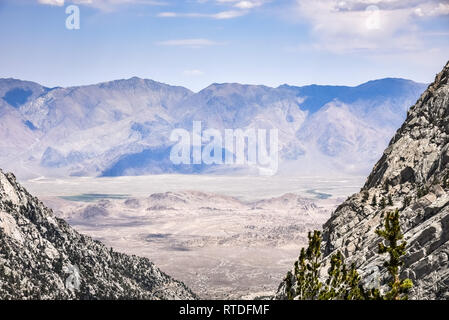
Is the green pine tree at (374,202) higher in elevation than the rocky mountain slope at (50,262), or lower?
higher

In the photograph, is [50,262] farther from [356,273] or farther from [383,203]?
[356,273]

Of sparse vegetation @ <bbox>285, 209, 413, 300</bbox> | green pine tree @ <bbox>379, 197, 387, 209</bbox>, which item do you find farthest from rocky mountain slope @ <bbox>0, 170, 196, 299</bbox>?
sparse vegetation @ <bbox>285, 209, 413, 300</bbox>

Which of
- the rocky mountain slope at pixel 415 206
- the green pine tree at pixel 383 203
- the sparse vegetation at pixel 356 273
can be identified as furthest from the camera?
the green pine tree at pixel 383 203

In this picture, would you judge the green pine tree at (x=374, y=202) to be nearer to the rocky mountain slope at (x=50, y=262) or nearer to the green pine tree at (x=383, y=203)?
the green pine tree at (x=383, y=203)

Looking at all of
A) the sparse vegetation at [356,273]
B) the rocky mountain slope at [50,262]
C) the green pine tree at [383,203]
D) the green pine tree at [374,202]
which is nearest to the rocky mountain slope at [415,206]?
the green pine tree at [374,202]

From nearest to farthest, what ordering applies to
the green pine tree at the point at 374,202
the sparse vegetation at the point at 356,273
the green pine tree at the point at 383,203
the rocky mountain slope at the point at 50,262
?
the sparse vegetation at the point at 356,273
the green pine tree at the point at 383,203
the green pine tree at the point at 374,202
the rocky mountain slope at the point at 50,262

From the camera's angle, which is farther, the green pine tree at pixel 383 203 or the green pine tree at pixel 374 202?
the green pine tree at pixel 374 202
